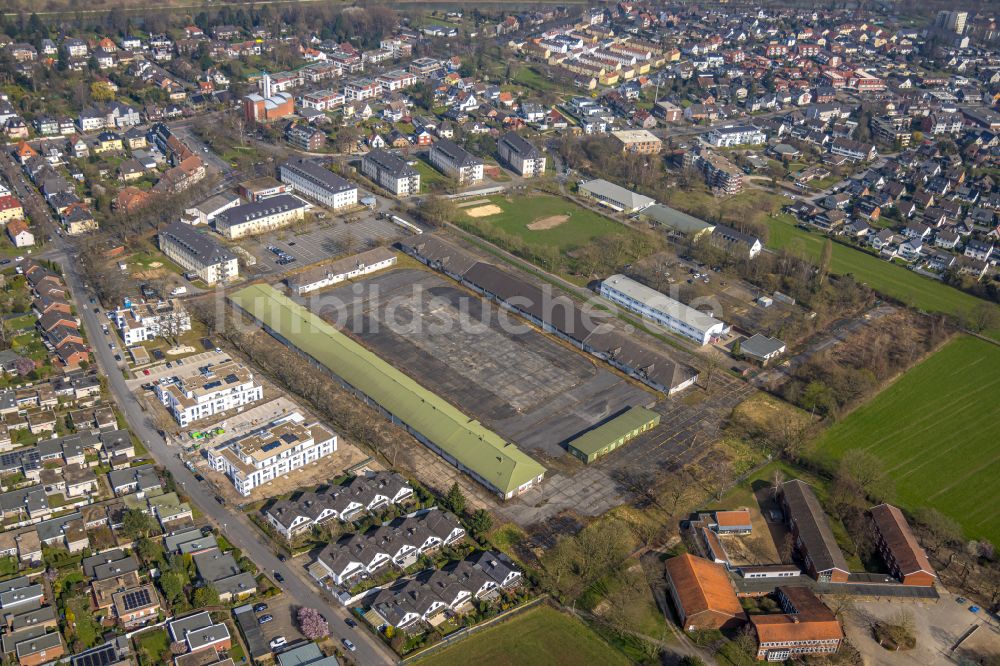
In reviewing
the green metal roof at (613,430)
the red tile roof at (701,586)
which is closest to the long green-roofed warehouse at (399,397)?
the green metal roof at (613,430)

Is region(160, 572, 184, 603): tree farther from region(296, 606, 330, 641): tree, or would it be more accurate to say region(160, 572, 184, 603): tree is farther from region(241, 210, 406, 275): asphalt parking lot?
region(241, 210, 406, 275): asphalt parking lot

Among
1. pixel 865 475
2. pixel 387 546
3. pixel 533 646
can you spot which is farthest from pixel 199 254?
pixel 865 475

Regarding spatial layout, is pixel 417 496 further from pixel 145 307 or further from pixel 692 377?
pixel 145 307

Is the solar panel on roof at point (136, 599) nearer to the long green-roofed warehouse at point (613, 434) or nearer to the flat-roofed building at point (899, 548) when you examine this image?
the long green-roofed warehouse at point (613, 434)

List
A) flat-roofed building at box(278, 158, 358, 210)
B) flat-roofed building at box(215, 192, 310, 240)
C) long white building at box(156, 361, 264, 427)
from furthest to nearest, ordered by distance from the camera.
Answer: flat-roofed building at box(278, 158, 358, 210)
flat-roofed building at box(215, 192, 310, 240)
long white building at box(156, 361, 264, 427)

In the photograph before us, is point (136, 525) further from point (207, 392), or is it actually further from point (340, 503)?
point (207, 392)

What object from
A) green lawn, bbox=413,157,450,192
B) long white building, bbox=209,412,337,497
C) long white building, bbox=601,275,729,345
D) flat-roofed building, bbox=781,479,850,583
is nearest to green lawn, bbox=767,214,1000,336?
long white building, bbox=601,275,729,345

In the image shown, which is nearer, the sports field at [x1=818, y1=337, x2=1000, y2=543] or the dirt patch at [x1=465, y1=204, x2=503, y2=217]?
the sports field at [x1=818, y1=337, x2=1000, y2=543]
